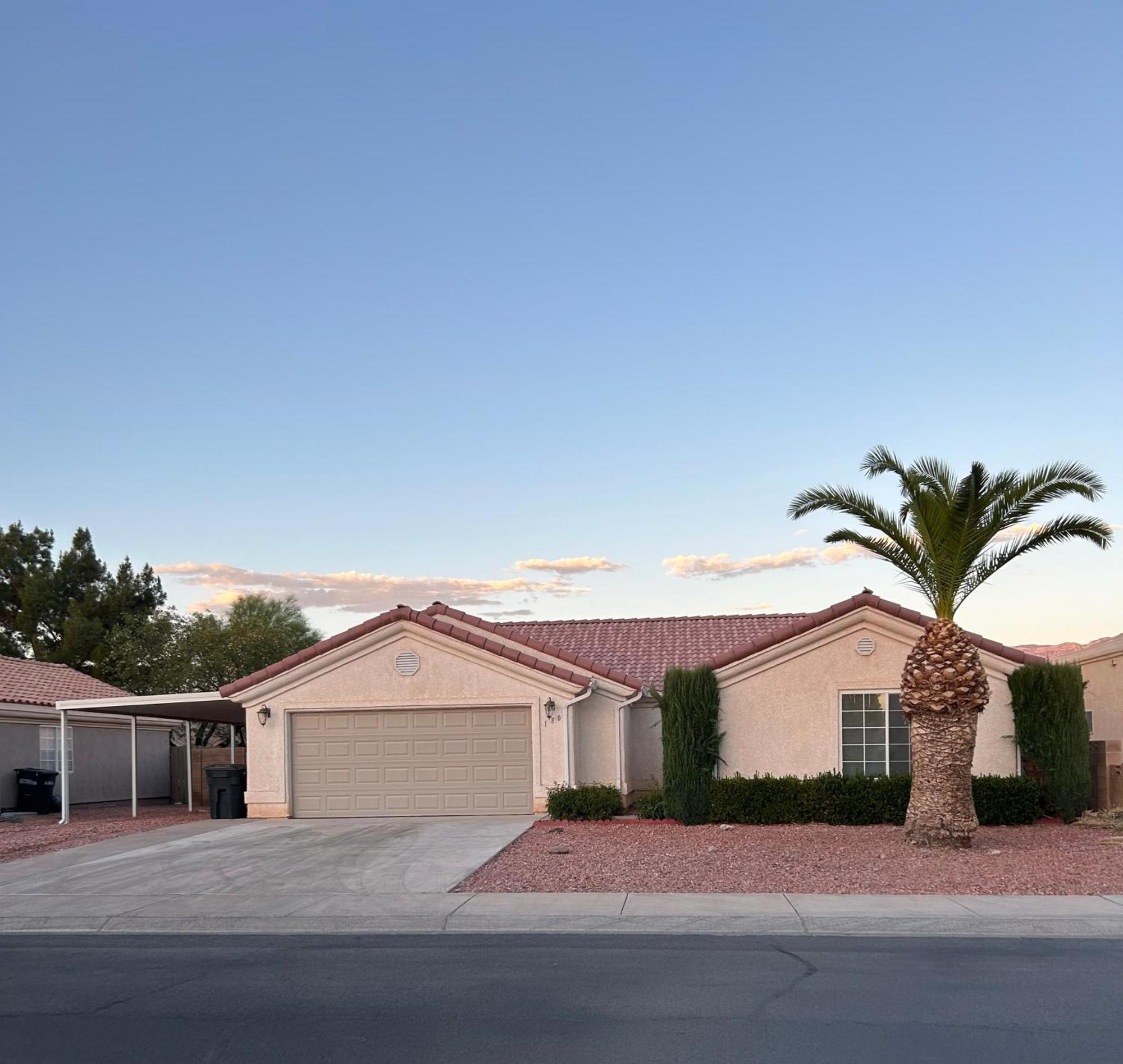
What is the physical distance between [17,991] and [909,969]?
6822 mm

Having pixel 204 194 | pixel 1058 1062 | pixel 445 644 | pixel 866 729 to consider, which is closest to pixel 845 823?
pixel 866 729

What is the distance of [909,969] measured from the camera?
8977mm

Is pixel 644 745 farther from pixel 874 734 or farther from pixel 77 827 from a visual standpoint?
pixel 77 827

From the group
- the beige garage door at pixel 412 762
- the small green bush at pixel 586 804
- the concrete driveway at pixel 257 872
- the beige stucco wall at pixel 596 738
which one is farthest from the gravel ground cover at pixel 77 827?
the beige stucco wall at pixel 596 738

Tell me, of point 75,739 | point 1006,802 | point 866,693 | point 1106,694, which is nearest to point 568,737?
point 866,693

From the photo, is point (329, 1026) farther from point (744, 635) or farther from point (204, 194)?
point (744, 635)

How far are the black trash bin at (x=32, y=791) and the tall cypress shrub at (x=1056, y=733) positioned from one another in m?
20.1

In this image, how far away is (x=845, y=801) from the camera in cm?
1888

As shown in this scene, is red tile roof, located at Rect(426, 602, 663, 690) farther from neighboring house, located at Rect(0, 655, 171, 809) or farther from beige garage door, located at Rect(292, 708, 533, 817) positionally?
neighboring house, located at Rect(0, 655, 171, 809)

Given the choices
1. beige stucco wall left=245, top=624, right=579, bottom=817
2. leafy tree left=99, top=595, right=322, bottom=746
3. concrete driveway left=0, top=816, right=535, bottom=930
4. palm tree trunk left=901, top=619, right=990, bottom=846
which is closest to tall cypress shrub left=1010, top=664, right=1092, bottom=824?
palm tree trunk left=901, top=619, right=990, bottom=846

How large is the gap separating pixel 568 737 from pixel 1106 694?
616 inches

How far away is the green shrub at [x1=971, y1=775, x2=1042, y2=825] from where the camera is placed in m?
18.8

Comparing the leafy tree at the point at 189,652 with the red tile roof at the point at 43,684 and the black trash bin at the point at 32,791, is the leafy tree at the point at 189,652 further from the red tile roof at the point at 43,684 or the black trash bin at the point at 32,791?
the black trash bin at the point at 32,791

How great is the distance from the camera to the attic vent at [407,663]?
21422mm
